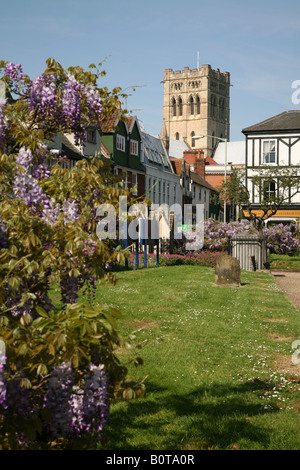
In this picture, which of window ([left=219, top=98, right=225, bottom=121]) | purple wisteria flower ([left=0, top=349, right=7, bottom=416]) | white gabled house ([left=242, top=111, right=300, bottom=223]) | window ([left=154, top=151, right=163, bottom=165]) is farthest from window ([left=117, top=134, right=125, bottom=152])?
window ([left=219, top=98, right=225, bottom=121])

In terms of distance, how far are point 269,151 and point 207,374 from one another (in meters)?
50.0

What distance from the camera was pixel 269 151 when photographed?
56.1 m

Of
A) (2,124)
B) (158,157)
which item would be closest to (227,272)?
(2,124)

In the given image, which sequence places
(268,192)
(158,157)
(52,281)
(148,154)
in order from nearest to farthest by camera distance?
(52,281) < (268,192) < (148,154) < (158,157)

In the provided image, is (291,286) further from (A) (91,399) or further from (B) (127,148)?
(B) (127,148)

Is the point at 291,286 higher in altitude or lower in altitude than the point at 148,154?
lower

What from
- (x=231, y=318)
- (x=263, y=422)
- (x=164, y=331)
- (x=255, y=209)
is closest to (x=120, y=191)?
(x=263, y=422)

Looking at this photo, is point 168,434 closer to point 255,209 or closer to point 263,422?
point 263,422

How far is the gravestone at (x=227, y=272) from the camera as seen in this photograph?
18969 millimetres

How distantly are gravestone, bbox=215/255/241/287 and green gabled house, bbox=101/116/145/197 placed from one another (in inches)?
1055

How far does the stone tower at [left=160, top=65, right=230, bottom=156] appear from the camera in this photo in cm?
14538

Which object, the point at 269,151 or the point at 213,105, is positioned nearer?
the point at 269,151

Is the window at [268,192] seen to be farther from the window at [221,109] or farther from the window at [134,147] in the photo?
the window at [221,109]

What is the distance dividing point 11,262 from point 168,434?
3102mm
